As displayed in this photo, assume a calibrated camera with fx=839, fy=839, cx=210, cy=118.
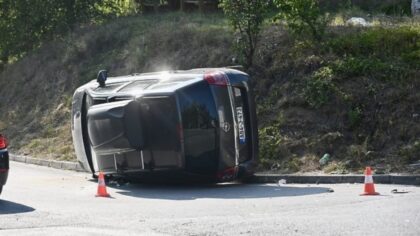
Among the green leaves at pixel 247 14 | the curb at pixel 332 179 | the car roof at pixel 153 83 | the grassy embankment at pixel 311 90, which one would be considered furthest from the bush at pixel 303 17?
the curb at pixel 332 179

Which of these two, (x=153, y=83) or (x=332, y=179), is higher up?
(x=153, y=83)

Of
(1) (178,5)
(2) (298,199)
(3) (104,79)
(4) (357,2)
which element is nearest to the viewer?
(2) (298,199)

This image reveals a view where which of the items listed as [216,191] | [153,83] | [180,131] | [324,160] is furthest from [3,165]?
[324,160]

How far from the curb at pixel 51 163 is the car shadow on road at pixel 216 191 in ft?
12.7

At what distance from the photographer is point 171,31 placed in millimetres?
24344

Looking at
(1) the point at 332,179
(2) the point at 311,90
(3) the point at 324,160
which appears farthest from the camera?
(2) the point at 311,90

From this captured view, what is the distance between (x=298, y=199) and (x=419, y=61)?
613 centimetres

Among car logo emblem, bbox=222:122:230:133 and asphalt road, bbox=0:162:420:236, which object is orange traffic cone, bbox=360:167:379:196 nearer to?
asphalt road, bbox=0:162:420:236

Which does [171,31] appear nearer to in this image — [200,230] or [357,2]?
[357,2]

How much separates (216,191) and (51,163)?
7.26 metres

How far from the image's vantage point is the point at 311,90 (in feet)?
59.2

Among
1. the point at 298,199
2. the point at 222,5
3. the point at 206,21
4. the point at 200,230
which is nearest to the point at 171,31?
the point at 206,21

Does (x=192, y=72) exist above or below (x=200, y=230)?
above

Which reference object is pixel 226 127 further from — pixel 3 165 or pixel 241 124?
pixel 3 165
